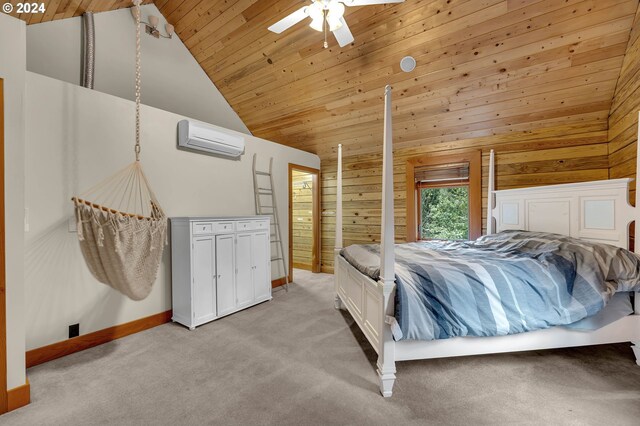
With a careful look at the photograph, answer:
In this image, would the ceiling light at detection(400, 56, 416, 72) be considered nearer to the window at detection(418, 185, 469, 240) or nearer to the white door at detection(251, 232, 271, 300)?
the window at detection(418, 185, 469, 240)

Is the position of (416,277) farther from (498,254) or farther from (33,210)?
(33,210)

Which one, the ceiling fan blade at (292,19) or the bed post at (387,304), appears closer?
the bed post at (387,304)

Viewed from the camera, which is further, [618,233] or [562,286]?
[618,233]

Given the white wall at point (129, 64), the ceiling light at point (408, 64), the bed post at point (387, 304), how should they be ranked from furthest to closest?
1. the ceiling light at point (408, 64)
2. the white wall at point (129, 64)
3. the bed post at point (387, 304)

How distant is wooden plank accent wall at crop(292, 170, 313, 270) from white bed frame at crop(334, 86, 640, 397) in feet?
7.12

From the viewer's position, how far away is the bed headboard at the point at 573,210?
2316 millimetres

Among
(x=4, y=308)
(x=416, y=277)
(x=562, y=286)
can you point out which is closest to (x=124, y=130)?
(x=4, y=308)

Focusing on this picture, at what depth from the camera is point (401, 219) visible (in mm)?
4250

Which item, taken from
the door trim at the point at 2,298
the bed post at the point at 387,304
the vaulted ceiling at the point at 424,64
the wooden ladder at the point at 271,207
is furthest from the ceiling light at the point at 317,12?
the wooden ladder at the point at 271,207

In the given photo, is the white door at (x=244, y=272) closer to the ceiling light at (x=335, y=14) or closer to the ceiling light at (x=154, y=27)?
the ceiling light at (x=335, y=14)

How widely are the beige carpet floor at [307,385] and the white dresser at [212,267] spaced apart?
0.34m

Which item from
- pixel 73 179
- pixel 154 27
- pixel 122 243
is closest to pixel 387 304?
pixel 122 243

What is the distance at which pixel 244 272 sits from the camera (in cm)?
322

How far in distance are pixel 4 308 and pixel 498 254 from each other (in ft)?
11.4
